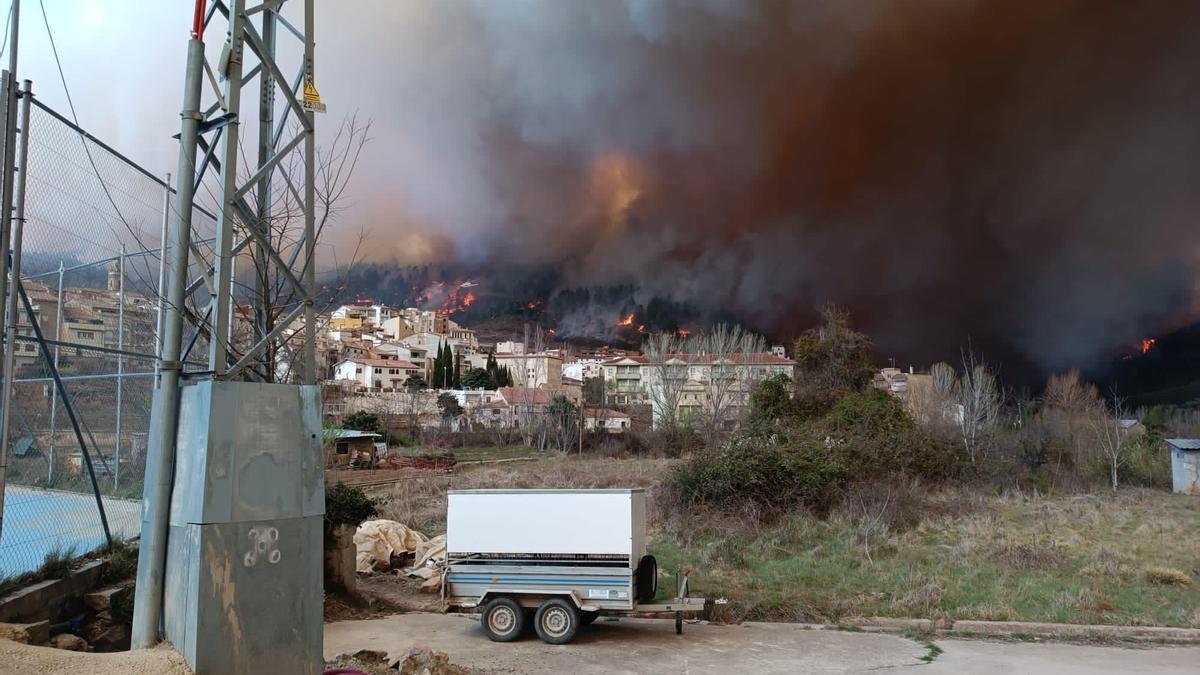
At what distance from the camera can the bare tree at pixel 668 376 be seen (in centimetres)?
5083

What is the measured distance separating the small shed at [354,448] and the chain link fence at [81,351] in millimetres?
27499

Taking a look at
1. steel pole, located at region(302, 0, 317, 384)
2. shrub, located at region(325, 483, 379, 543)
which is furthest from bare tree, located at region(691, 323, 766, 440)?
steel pole, located at region(302, 0, 317, 384)

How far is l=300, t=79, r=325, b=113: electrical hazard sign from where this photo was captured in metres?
6.80

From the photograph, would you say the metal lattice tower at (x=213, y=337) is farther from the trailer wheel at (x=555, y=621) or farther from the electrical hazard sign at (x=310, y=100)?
the trailer wheel at (x=555, y=621)

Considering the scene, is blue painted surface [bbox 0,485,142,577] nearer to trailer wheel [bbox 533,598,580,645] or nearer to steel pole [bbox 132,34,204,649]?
steel pole [bbox 132,34,204,649]

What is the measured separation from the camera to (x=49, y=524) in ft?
26.9

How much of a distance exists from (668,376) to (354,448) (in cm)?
2578

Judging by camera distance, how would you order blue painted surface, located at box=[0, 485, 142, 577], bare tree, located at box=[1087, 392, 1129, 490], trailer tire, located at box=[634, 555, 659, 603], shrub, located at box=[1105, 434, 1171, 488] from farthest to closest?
1. bare tree, located at box=[1087, 392, 1129, 490]
2. shrub, located at box=[1105, 434, 1171, 488]
3. trailer tire, located at box=[634, 555, 659, 603]
4. blue painted surface, located at box=[0, 485, 142, 577]

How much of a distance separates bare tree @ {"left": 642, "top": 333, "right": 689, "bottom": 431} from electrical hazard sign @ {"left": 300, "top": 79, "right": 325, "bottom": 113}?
4042 cm

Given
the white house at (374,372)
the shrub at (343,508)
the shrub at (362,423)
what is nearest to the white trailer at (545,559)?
the shrub at (343,508)

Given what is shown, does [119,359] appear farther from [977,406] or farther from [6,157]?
[977,406]

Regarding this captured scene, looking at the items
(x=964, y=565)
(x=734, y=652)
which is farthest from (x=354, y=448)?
(x=734, y=652)

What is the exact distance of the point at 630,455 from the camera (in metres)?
44.6

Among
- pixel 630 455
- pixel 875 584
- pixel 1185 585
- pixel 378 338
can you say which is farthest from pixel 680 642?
pixel 378 338
